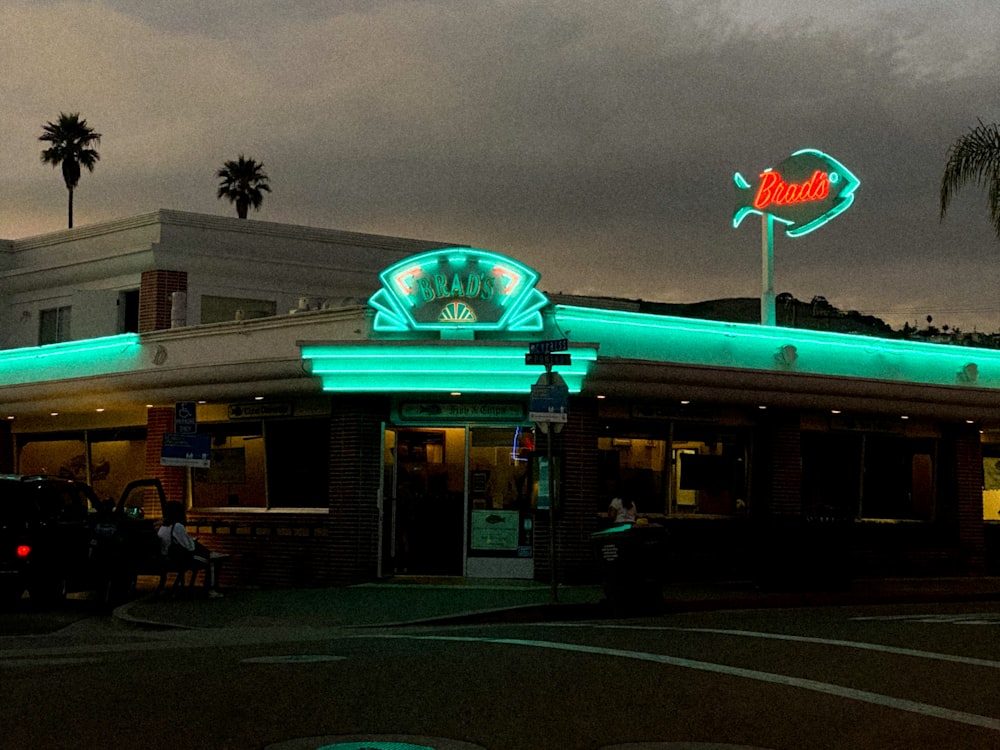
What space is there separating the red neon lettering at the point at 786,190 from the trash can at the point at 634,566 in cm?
998

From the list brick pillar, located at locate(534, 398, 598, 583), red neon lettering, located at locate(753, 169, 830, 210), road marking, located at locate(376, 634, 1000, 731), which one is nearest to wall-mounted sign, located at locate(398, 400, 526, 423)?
brick pillar, located at locate(534, 398, 598, 583)

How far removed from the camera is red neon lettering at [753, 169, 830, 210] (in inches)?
1001

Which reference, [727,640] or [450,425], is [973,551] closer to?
[450,425]

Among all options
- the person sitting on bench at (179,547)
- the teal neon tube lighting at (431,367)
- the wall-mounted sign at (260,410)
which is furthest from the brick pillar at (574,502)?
the person sitting on bench at (179,547)

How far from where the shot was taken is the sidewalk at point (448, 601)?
17078 mm

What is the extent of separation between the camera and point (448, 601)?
62.2ft

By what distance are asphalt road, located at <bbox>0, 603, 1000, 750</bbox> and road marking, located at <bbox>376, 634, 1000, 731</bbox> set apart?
0.07ft

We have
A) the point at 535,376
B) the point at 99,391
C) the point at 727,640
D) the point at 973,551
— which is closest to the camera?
the point at 727,640

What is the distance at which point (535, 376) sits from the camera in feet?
70.0

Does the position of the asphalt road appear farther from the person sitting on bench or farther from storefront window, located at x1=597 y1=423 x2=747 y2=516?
storefront window, located at x1=597 y1=423 x2=747 y2=516

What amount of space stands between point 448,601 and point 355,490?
3.70 metres

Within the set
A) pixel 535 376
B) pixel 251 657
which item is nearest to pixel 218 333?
pixel 535 376

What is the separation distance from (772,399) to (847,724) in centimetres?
1533

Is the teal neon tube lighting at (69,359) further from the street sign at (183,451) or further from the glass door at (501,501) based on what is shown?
the glass door at (501,501)
